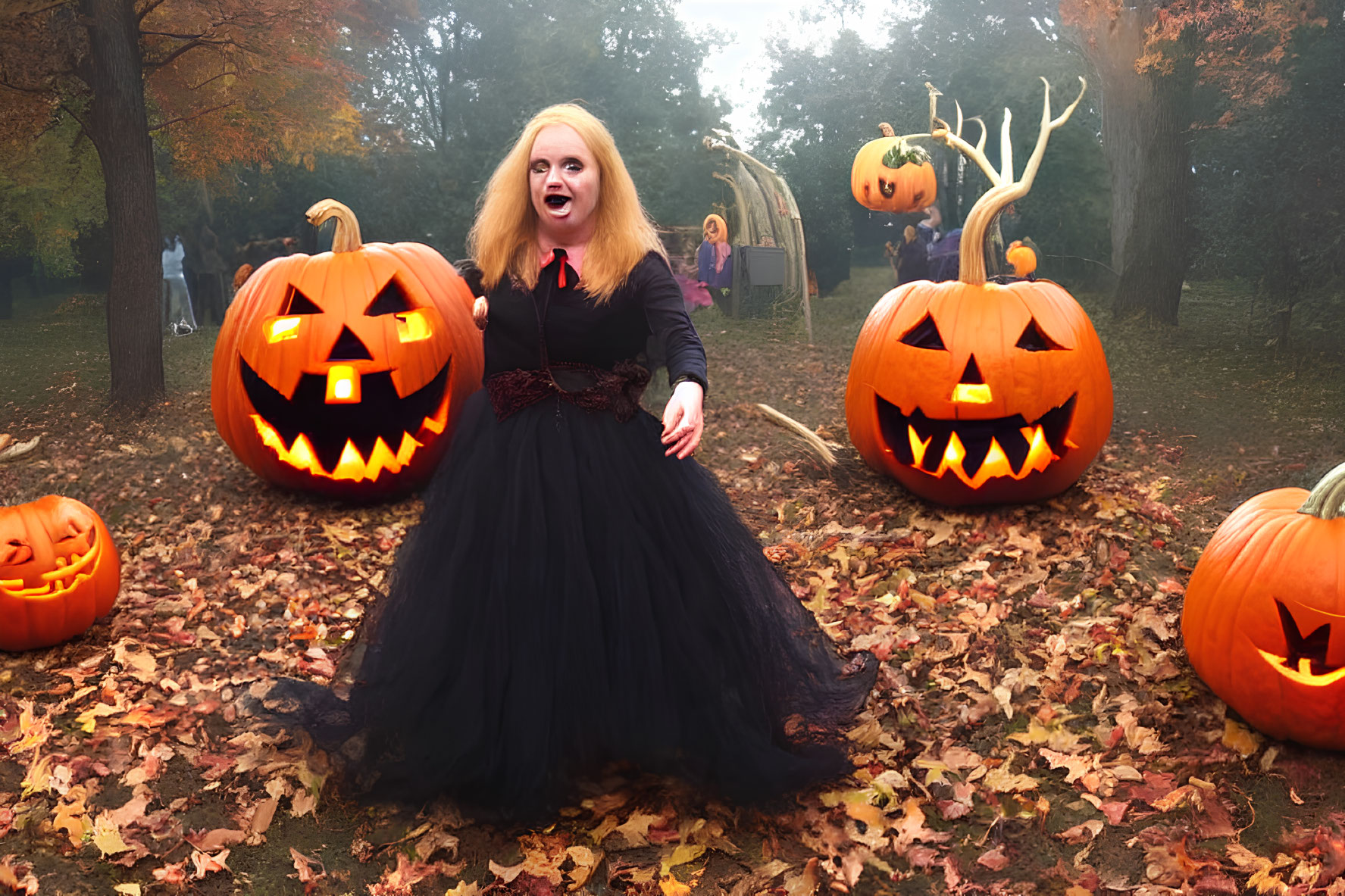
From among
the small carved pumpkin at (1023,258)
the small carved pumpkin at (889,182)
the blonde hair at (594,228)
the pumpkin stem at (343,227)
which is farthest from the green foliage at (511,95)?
the blonde hair at (594,228)

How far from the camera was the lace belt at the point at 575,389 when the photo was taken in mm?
3371

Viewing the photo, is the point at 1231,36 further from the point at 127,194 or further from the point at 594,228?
the point at 127,194

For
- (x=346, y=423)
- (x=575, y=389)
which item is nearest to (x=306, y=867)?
(x=575, y=389)

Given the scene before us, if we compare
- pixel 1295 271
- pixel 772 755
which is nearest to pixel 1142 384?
pixel 1295 271

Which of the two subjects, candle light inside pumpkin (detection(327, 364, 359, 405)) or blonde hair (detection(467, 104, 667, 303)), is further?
candle light inside pumpkin (detection(327, 364, 359, 405))

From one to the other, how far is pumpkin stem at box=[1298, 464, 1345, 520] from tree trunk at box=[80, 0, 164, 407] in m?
8.91

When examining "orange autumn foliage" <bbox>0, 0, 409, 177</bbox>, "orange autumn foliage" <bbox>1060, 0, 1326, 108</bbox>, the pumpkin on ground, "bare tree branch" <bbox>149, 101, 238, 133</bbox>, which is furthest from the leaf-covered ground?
"bare tree branch" <bbox>149, 101, 238, 133</bbox>

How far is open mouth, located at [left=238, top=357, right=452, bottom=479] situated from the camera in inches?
237

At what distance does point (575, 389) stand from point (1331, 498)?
108 inches

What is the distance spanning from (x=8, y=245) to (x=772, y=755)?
12.3m

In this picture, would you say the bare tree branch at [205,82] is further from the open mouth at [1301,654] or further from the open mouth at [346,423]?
the open mouth at [1301,654]

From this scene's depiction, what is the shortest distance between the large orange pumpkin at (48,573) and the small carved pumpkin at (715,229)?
41.5ft

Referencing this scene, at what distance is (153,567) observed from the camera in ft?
18.9

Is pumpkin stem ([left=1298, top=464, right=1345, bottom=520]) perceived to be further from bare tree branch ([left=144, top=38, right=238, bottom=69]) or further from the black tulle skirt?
bare tree branch ([left=144, top=38, right=238, bottom=69])
